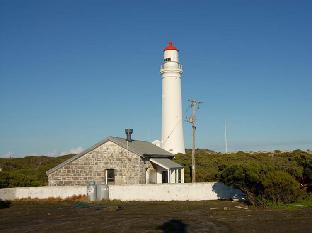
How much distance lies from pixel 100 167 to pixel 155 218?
41.4 ft

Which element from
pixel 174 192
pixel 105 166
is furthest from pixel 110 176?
pixel 174 192

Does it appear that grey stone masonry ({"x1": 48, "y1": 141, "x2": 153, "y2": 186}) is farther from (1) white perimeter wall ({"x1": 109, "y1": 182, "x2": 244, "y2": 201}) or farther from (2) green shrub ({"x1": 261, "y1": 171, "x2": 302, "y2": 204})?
(2) green shrub ({"x1": 261, "y1": 171, "x2": 302, "y2": 204})

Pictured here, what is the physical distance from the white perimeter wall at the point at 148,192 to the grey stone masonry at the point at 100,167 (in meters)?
2.44

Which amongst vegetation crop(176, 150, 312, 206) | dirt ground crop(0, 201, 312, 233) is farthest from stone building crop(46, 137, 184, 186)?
vegetation crop(176, 150, 312, 206)

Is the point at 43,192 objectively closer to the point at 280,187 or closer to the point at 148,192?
the point at 148,192

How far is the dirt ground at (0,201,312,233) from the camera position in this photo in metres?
17.1

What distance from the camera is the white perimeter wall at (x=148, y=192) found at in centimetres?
2798

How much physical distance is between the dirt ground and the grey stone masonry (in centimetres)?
501

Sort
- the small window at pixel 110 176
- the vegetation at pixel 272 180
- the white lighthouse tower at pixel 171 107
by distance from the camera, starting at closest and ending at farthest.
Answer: the vegetation at pixel 272 180 < the small window at pixel 110 176 < the white lighthouse tower at pixel 171 107

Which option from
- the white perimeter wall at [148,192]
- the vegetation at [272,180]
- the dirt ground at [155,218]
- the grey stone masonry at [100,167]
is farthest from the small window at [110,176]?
the vegetation at [272,180]

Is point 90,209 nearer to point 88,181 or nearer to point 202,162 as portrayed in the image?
point 88,181

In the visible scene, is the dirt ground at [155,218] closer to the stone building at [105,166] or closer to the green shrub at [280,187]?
the green shrub at [280,187]

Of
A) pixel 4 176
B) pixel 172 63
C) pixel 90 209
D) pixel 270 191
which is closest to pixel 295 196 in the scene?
pixel 270 191

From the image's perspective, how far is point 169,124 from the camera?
146ft
